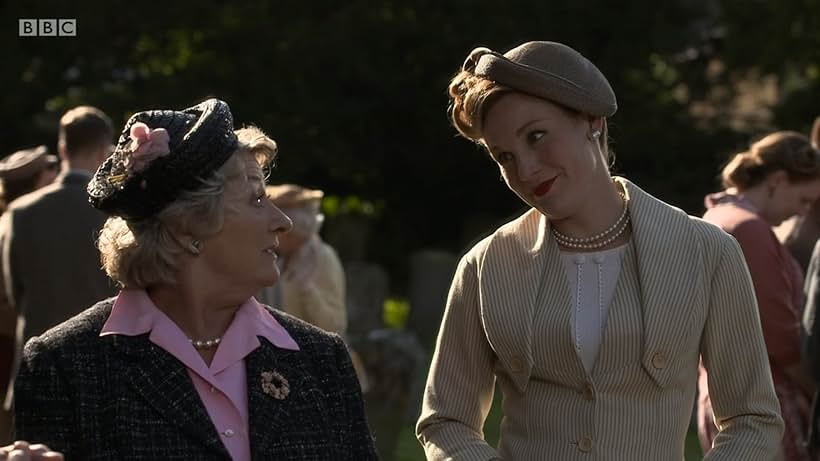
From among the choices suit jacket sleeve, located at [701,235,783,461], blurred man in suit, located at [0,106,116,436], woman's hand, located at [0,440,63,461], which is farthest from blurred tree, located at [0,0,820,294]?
woman's hand, located at [0,440,63,461]

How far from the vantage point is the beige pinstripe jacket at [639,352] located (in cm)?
393

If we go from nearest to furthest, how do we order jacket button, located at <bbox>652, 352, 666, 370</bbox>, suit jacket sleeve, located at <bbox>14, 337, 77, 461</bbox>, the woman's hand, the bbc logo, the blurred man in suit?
the woman's hand < suit jacket sleeve, located at <bbox>14, 337, 77, 461</bbox> < jacket button, located at <bbox>652, 352, 666, 370</bbox> < the blurred man in suit < the bbc logo

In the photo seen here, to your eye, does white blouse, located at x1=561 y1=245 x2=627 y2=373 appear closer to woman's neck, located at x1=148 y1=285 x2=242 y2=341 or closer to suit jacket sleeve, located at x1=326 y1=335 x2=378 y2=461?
suit jacket sleeve, located at x1=326 y1=335 x2=378 y2=461

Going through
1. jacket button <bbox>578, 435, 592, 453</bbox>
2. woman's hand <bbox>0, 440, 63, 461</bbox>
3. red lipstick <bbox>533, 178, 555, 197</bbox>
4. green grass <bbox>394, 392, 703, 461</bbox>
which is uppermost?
red lipstick <bbox>533, 178, 555, 197</bbox>

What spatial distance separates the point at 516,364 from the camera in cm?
398

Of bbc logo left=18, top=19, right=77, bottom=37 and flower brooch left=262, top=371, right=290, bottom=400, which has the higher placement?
bbc logo left=18, top=19, right=77, bottom=37

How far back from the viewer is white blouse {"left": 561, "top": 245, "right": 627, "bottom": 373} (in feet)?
12.9

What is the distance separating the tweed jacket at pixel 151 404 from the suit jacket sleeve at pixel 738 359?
0.84 meters

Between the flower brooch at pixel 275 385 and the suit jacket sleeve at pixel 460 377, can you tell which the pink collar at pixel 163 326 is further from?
the suit jacket sleeve at pixel 460 377

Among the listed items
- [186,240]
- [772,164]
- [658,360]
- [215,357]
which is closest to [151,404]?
[215,357]

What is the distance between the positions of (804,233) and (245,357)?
13.5 feet

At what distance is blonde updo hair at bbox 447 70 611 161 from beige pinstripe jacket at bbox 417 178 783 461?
27 centimetres

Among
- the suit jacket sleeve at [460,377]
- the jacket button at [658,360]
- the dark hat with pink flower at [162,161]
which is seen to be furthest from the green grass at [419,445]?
the dark hat with pink flower at [162,161]

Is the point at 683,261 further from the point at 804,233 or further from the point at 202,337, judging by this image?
the point at 804,233
